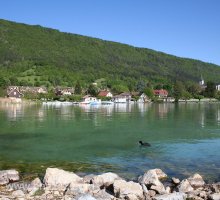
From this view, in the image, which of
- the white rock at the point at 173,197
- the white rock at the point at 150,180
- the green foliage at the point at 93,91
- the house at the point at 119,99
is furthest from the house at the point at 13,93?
the white rock at the point at 173,197

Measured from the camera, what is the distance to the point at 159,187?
1619 centimetres

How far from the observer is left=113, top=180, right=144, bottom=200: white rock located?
1520 centimetres

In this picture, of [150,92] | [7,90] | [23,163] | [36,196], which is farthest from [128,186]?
[150,92]

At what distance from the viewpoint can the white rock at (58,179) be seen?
16.6m

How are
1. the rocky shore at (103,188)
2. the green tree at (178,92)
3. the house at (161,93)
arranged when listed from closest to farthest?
the rocky shore at (103,188), the green tree at (178,92), the house at (161,93)

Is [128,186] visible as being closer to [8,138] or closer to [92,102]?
[8,138]

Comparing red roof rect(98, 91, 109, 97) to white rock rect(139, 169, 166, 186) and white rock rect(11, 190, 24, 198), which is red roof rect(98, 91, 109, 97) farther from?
white rock rect(11, 190, 24, 198)

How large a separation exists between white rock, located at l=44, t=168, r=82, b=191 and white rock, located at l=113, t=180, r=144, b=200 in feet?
7.17

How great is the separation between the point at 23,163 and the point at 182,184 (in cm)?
1042

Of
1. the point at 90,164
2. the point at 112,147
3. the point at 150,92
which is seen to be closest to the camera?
the point at 90,164

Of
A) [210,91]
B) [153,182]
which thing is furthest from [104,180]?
[210,91]

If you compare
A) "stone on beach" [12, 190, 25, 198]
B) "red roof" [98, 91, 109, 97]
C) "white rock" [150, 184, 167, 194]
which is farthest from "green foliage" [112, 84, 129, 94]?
"stone on beach" [12, 190, 25, 198]

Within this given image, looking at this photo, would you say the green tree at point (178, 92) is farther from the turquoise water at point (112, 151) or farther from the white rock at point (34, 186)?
the white rock at point (34, 186)

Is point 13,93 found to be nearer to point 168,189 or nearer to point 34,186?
point 34,186
